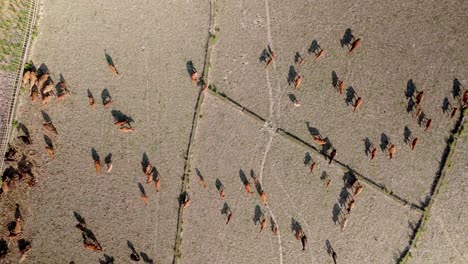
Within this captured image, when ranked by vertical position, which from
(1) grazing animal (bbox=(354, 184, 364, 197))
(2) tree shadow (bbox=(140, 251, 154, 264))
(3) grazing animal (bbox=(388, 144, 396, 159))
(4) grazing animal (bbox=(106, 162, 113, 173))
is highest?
(3) grazing animal (bbox=(388, 144, 396, 159))

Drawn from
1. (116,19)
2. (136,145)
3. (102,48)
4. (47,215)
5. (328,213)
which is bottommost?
(47,215)

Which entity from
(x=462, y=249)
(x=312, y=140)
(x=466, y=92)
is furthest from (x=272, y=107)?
(x=462, y=249)

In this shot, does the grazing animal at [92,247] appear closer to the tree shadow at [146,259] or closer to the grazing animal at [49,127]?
the tree shadow at [146,259]

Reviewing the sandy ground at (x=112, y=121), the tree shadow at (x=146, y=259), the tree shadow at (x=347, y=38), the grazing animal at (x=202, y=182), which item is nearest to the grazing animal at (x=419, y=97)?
the tree shadow at (x=347, y=38)

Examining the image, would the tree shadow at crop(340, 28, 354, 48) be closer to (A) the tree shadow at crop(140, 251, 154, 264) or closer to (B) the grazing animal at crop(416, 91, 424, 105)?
(B) the grazing animal at crop(416, 91, 424, 105)

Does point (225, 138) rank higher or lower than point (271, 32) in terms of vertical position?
lower

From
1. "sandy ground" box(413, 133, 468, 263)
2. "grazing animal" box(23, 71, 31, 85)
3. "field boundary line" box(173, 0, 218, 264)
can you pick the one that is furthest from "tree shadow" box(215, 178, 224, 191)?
"grazing animal" box(23, 71, 31, 85)

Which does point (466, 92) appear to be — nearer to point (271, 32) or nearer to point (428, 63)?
point (428, 63)
